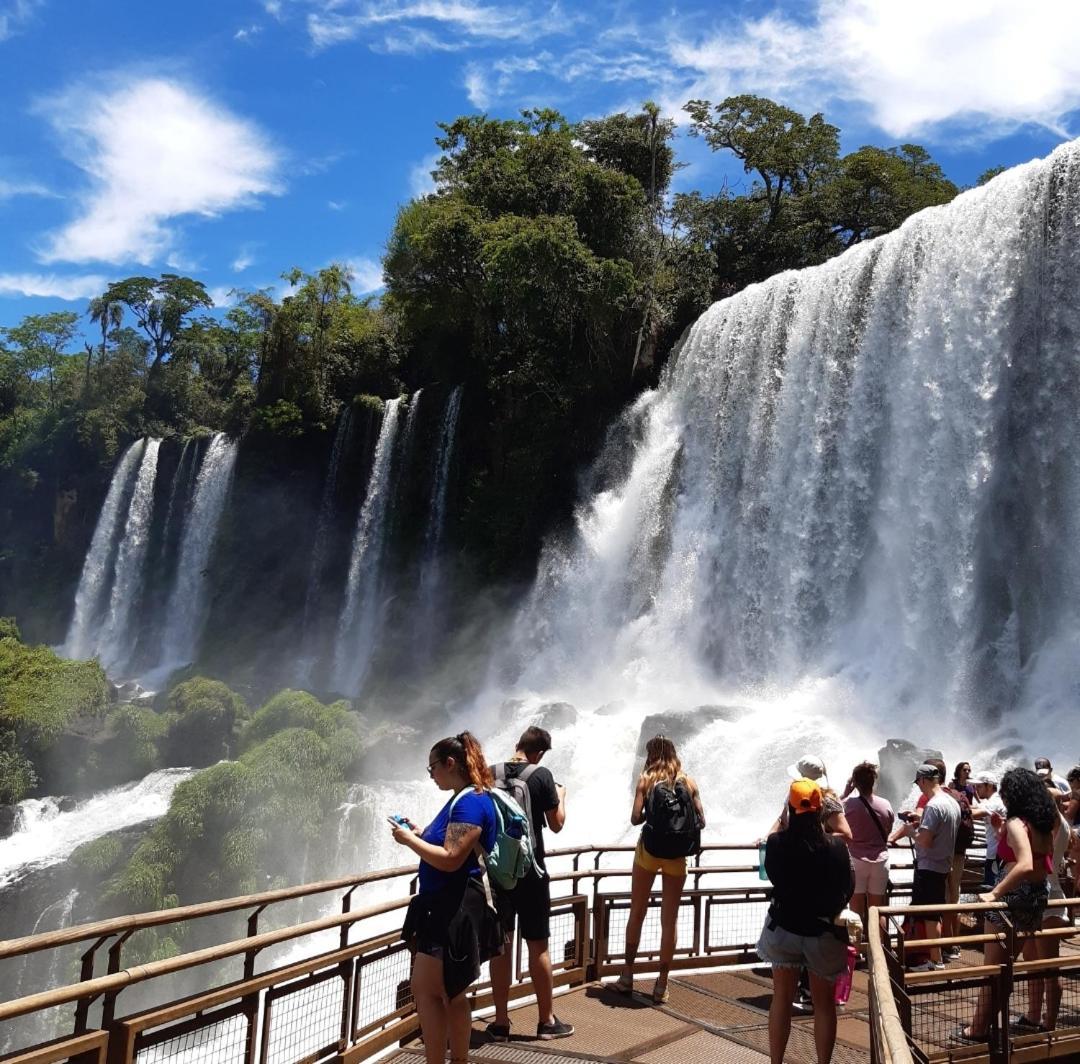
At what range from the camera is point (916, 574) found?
1834 centimetres

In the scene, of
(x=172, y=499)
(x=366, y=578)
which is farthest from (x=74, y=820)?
(x=172, y=499)

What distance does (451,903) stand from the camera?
427 centimetres

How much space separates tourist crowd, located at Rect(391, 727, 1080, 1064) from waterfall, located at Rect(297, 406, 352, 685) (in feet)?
90.7

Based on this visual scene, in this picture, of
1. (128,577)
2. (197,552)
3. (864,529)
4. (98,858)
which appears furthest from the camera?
(128,577)

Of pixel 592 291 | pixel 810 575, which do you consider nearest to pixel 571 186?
pixel 592 291

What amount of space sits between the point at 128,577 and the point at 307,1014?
128 feet

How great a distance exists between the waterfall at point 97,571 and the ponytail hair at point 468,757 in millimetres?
40564

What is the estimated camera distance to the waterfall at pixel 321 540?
109ft

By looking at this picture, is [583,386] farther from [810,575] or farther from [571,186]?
[810,575]

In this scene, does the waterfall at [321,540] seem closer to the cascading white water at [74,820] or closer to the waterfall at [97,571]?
the cascading white water at [74,820]

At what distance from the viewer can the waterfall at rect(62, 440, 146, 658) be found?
42.0 meters

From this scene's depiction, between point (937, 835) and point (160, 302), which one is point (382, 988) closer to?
point (937, 835)

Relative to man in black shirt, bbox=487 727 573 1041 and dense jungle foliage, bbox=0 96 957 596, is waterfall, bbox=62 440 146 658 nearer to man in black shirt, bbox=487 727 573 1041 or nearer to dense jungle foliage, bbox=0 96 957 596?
dense jungle foliage, bbox=0 96 957 596

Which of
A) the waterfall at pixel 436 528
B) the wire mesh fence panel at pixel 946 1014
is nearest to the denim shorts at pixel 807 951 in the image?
the wire mesh fence panel at pixel 946 1014
